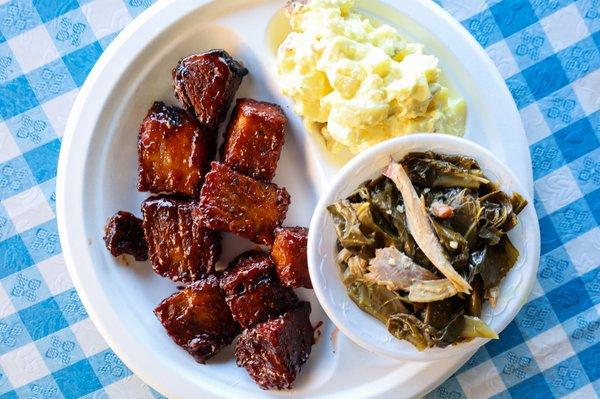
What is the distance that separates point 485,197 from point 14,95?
2091mm

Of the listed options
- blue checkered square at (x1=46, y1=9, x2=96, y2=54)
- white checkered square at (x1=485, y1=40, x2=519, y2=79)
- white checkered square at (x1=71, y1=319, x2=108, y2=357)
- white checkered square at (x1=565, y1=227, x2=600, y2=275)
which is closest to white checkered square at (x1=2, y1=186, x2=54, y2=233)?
white checkered square at (x1=71, y1=319, x2=108, y2=357)

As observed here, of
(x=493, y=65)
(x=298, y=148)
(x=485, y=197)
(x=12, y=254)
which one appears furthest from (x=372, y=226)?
(x=12, y=254)

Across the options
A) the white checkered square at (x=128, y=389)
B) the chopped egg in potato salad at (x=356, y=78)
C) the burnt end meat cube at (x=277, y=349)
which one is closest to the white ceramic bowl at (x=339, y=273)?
the chopped egg in potato salad at (x=356, y=78)

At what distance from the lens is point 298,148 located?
2.98 meters

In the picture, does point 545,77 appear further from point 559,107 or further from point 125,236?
point 125,236

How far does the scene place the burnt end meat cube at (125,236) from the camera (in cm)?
287

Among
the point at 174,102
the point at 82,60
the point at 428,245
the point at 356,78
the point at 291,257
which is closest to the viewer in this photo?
the point at 428,245

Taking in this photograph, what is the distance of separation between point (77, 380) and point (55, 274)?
492 mm

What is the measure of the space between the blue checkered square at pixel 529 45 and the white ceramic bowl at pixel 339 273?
79 cm

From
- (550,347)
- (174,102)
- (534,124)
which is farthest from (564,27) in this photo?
(174,102)

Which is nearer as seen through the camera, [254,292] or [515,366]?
[254,292]

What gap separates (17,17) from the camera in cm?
311

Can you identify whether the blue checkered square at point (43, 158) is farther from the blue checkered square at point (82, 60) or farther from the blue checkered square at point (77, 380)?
the blue checkered square at point (77, 380)

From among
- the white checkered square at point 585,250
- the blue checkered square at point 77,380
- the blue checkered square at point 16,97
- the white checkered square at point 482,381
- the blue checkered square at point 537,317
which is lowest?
the white checkered square at point 482,381
